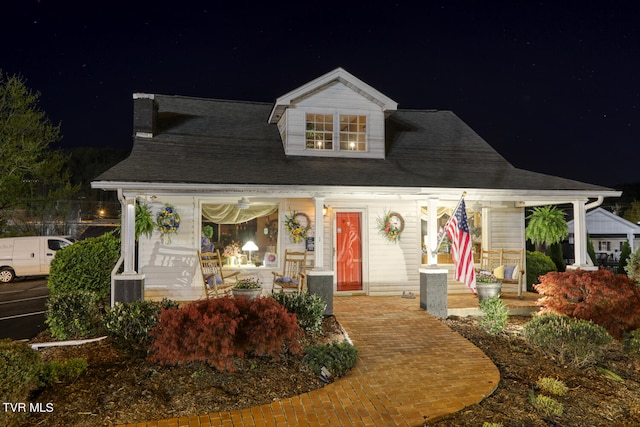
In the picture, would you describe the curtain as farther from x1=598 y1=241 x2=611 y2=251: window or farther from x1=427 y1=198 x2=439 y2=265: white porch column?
x1=598 y1=241 x2=611 y2=251: window

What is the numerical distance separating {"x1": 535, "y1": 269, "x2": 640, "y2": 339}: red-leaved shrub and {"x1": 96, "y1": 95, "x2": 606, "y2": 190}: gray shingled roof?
238 cm

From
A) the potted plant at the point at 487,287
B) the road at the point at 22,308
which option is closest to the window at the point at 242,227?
the road at the point at 22,308

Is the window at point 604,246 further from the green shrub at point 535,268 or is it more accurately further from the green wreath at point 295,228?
the green wreath at point 295,228

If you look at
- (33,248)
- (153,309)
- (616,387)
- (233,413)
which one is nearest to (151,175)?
(153,309)

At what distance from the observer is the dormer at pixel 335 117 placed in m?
11.1

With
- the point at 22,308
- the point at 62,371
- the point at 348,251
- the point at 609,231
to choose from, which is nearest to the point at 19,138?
the point at 22,308

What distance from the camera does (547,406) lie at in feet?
16.0

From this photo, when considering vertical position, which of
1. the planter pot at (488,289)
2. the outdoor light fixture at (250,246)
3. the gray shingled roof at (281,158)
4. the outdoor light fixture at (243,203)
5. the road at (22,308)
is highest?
the gray shingled roof at (281,158)

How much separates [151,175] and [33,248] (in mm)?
13126

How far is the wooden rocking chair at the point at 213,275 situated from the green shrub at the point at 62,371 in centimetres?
409

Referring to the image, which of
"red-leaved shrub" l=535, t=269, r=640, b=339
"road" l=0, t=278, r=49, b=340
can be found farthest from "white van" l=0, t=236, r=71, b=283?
"red-leaved shrub" l=535, t=269, r=640, b=339

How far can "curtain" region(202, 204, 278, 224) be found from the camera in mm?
10984

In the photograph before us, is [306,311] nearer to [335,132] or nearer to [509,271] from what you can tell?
[335,132]

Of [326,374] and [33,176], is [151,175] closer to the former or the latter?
[326,374]
